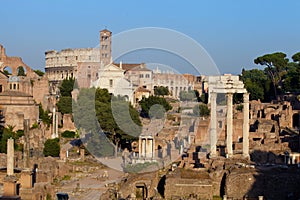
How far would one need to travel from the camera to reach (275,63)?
221 ft

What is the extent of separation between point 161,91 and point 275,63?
12950mm

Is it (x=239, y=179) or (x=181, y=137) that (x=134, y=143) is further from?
(x=239, y=179)

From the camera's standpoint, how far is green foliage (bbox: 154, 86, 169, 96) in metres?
67.4

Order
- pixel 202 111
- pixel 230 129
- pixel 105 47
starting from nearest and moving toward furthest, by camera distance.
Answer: pixel 230 129 < pixel 202 111 < pixel 105 47

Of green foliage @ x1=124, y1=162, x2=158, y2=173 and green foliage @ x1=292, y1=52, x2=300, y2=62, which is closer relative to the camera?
green foliage @ x1=124, y1=162, x2=158, y2=173

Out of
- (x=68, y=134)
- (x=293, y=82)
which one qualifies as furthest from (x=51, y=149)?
(x=293, y=82)

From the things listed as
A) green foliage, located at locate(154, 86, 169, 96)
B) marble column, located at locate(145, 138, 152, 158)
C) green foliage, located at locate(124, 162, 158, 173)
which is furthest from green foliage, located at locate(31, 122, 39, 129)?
green foliage, located at locate(154, 86, 169, 96)

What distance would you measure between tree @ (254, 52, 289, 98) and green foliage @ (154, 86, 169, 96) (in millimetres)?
10797

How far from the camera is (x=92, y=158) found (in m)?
37.0

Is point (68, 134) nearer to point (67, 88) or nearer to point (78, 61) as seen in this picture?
point (67, 88)

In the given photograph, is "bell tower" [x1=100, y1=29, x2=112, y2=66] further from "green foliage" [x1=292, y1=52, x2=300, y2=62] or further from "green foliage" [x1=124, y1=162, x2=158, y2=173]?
"green foliage" [x1=124, y1=162, x2=158, y2=173]

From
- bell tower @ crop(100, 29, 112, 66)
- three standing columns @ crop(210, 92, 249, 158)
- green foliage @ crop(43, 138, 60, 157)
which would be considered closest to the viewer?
three standing columns @ crop(210, 92, 249, 158)

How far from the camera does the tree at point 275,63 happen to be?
219 ft

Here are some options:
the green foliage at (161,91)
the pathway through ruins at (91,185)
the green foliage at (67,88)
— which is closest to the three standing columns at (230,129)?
the pathway through ruins at (91,185)
